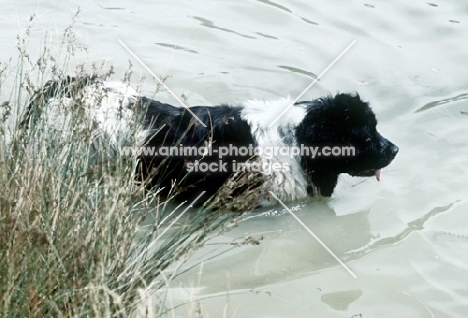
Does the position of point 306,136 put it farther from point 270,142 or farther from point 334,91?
point 334,91

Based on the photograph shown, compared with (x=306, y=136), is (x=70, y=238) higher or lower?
higher

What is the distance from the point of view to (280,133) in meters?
4.68

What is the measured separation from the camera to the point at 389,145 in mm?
4738

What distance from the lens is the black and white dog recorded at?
14.8 feet

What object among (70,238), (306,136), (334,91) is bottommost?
(334,91)

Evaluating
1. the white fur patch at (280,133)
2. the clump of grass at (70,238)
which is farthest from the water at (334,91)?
the clump of grass at (70,238)

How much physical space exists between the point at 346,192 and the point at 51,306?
8.72 ft

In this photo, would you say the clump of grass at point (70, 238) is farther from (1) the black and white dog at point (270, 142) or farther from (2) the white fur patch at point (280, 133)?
(2) the white fur patch at point (280, 133)

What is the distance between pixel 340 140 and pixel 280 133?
374mm

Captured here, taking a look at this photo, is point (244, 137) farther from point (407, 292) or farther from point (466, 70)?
point (466, 70)

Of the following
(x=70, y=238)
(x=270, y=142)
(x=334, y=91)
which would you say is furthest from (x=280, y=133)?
(x=70, y=238)

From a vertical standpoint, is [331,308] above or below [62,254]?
below

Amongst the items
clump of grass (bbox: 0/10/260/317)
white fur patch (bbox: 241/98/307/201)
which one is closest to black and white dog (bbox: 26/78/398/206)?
white fur patch (bbox: 241/98/307/201)

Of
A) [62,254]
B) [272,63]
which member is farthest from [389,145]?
[62,254]
